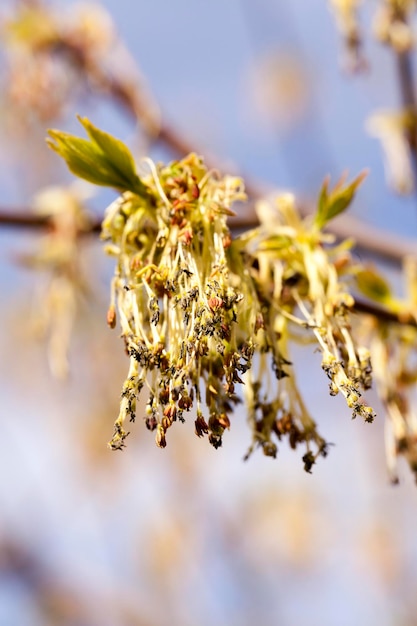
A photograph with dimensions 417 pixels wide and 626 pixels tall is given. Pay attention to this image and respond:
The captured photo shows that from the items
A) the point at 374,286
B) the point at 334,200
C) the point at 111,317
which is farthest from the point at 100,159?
the point at 374,286

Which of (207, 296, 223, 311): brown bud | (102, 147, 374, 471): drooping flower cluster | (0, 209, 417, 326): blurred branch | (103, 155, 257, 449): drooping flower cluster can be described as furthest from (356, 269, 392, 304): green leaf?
(207, 296, 223, 311): brown bud

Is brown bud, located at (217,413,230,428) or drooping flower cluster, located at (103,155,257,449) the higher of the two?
drooping flower cluster, located at (103,155,257,449)

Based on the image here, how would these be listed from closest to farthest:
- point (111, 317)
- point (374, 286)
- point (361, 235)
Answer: point (111, 317), point (374, 286), point (361, 235)

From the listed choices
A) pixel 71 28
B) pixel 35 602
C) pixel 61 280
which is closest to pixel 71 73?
pixel 71 28

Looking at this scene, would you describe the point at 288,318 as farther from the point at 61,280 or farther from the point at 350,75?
the point at 350,75

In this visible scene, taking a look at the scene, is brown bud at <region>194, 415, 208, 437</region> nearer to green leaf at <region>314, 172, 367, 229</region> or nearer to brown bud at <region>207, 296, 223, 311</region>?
brown bud at <region>207, 296, 223, 311</region>

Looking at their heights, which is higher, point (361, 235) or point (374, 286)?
point (361, 235)

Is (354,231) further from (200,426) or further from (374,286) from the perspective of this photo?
(200,426)

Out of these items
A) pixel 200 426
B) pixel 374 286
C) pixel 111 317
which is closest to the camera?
pixel 200 426
